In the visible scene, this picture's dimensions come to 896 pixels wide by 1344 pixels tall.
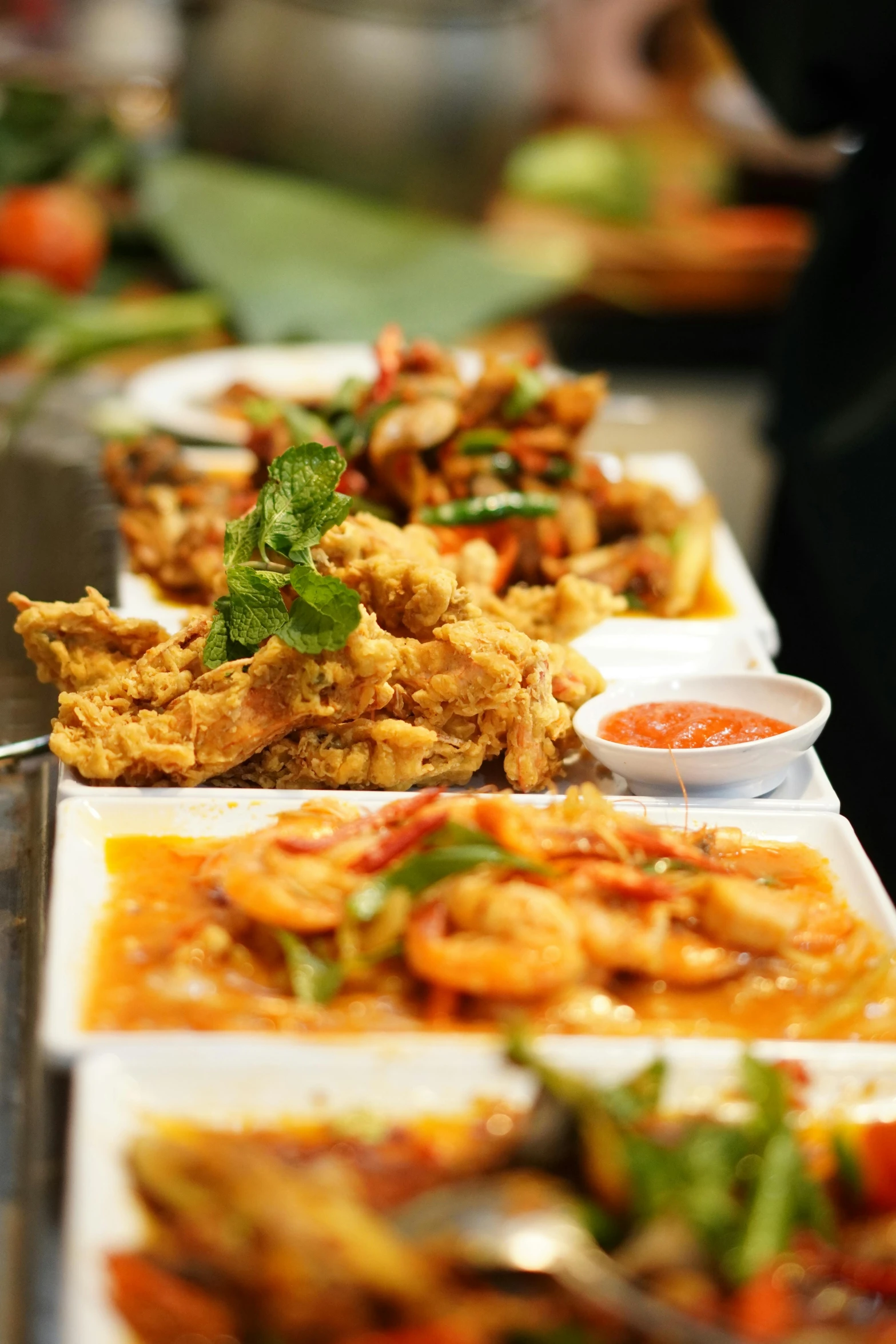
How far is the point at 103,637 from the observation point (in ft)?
8.05

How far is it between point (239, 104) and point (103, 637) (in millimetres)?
3866

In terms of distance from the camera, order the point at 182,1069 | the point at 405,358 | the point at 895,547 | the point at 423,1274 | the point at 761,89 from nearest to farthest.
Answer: the point at 423,1274, the point at 182,1069, the point at 405,358, the point at 895,547, the point at 761,89

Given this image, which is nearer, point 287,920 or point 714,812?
point 287,920

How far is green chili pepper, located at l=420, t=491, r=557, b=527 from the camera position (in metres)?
3.18

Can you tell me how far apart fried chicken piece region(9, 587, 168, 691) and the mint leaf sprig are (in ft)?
0.69

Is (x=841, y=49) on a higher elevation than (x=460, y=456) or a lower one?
higher

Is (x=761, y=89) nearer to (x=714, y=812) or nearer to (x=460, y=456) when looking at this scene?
(x=460, y=456)

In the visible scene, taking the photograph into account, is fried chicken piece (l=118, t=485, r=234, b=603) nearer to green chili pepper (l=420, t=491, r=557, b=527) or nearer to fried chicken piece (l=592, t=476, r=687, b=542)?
green chili pepper (l=420, t=491, r=557, b=527)

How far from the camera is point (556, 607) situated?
9.68 feet

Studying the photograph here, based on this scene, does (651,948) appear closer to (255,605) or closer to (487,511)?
(255,605)

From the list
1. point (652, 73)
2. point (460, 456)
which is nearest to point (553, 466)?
point (460, 456)

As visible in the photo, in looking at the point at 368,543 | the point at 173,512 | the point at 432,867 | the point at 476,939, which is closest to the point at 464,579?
the point at 368,543

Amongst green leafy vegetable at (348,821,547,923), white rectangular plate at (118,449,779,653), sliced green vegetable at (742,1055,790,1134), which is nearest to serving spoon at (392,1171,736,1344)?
sliced green vegetable at (742,1055,790,1134)

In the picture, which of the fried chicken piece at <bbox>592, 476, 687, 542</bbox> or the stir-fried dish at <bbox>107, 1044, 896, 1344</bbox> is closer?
the stir-fried dish at <bbox>107, 1044, 896, 1344</bbox>
